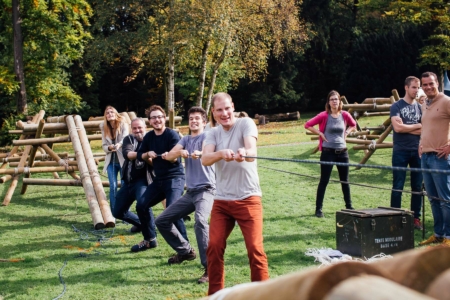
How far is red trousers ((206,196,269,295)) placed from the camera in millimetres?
4941

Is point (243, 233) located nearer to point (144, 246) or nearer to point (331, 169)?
point (144, 246)

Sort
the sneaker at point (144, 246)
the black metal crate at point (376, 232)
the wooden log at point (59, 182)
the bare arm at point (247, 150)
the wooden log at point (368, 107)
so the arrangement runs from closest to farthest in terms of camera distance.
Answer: the bare arm at point (247, 150), the black metal crate at point (376, 232), the sneaker at point (144, 246), the wooden log at point (59, 182), the wooden log at point (368, 107)

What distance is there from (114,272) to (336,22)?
44411mm

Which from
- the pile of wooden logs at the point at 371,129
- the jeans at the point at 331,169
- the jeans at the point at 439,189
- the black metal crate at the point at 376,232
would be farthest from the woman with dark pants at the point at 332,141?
the pile of wooden logs at the point at 371,129

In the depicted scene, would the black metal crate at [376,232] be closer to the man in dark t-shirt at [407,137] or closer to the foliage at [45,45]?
the man in dark t-shirt at [407,137]

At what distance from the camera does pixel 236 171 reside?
16.9ft

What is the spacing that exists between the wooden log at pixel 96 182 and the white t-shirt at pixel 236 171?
3653 millimetres

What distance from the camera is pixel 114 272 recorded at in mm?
6816

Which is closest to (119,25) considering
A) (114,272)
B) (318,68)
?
(318,68)

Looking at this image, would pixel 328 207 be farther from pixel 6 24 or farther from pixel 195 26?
pixel 6 24

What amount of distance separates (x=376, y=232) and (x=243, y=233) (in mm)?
2124

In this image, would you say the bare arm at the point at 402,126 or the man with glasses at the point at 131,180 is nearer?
the bare arm at the point at 402,126

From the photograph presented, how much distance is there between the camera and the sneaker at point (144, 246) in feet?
25.7

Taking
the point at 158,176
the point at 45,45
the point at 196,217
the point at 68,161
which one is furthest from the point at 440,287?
the point at 45,45
